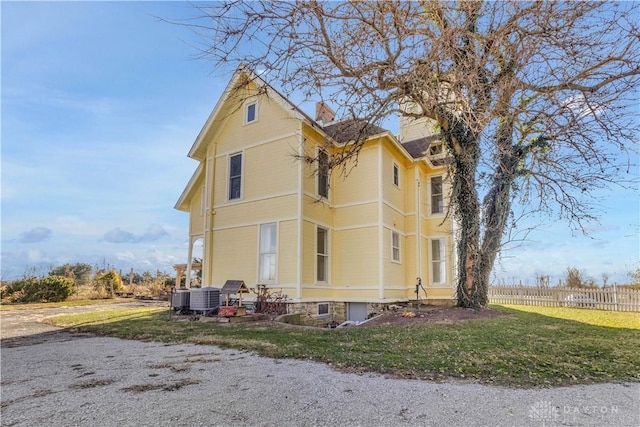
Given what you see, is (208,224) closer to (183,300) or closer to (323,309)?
(183,300)

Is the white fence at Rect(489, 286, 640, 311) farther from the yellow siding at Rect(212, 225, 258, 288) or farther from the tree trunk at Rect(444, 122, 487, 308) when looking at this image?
the yellow siding at Rect(212, 225, 258, 288)

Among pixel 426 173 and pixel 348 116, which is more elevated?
pixel 426 173

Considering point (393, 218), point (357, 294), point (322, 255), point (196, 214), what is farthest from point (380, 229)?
point (196, 214)

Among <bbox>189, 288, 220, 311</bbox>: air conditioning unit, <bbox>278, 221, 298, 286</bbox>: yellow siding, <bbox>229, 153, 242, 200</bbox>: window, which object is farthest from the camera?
<bbox>229, 153, 242, 200</bbox>: window

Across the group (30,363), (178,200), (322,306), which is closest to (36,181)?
(178,200)

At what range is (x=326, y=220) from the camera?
43.4ft

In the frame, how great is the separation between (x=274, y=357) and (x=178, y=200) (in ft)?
42.5

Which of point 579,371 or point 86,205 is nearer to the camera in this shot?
point 579,371

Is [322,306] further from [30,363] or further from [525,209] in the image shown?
[30,363]

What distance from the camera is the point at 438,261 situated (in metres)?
15.7

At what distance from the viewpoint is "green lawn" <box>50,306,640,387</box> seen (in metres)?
4.36

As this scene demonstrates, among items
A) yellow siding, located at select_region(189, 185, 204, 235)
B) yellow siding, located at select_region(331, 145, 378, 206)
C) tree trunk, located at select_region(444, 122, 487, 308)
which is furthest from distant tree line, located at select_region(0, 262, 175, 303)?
tree trunk, located at select_region(444, 122, 487, 308)

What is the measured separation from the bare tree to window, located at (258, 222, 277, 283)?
5952mm

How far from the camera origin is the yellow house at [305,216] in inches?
475
